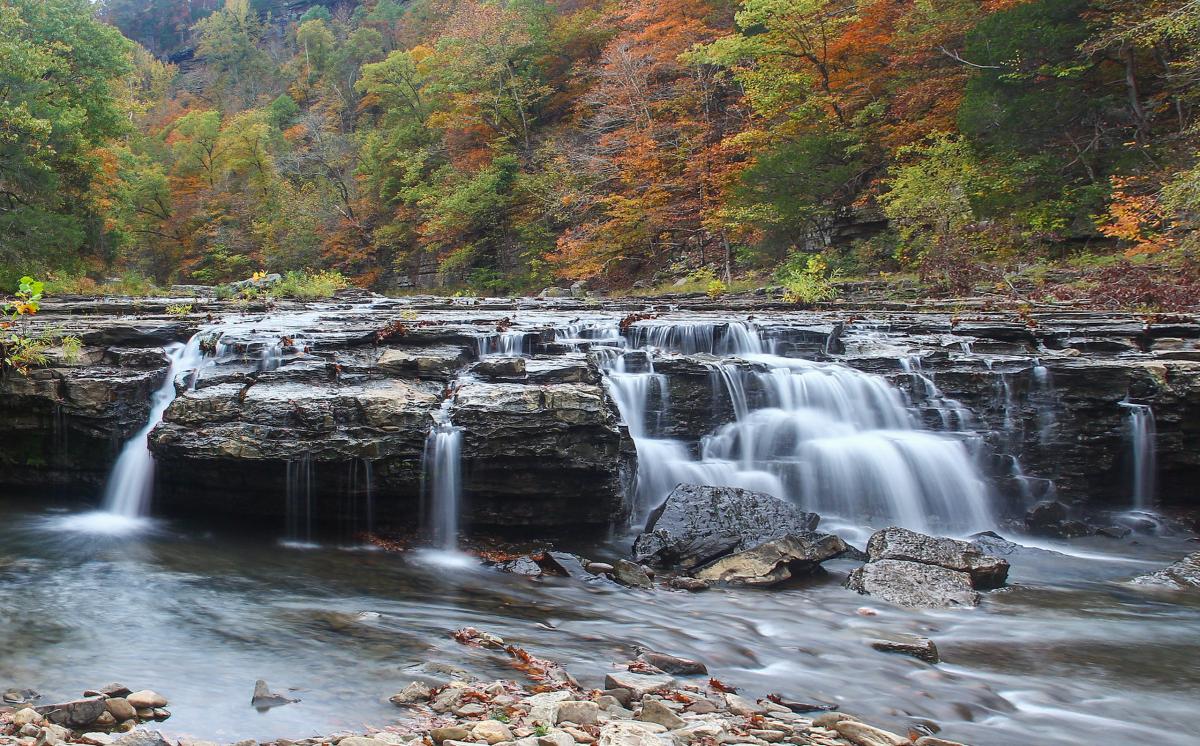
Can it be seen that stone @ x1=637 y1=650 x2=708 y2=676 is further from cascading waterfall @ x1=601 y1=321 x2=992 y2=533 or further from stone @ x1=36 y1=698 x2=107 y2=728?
cascading waterfall @ x1=601 y1=321 x2=992 y2=533

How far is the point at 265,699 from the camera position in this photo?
12.1 feet

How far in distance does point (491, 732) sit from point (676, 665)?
1.66 metres

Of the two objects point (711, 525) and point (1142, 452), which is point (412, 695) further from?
point (1142, 452)

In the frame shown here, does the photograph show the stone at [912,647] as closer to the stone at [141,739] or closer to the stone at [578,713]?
the stone at [578,713]

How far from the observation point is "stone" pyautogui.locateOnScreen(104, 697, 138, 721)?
323 centimetres

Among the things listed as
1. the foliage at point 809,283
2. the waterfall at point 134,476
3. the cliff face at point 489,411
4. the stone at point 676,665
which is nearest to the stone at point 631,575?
the cliff face at point 489,411

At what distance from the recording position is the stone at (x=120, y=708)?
3.23 meters

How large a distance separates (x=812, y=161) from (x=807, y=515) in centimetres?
1639

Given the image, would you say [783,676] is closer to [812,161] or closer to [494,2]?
[812,161]

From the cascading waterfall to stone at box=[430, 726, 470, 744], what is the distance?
539 cm

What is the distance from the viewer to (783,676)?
14.8ft

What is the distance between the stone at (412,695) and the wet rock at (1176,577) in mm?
6606

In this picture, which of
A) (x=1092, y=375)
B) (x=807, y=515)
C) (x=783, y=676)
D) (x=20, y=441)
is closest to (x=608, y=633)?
(x=783, y=676)

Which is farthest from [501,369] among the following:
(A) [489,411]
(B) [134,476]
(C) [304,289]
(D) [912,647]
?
(C) [304,289]
